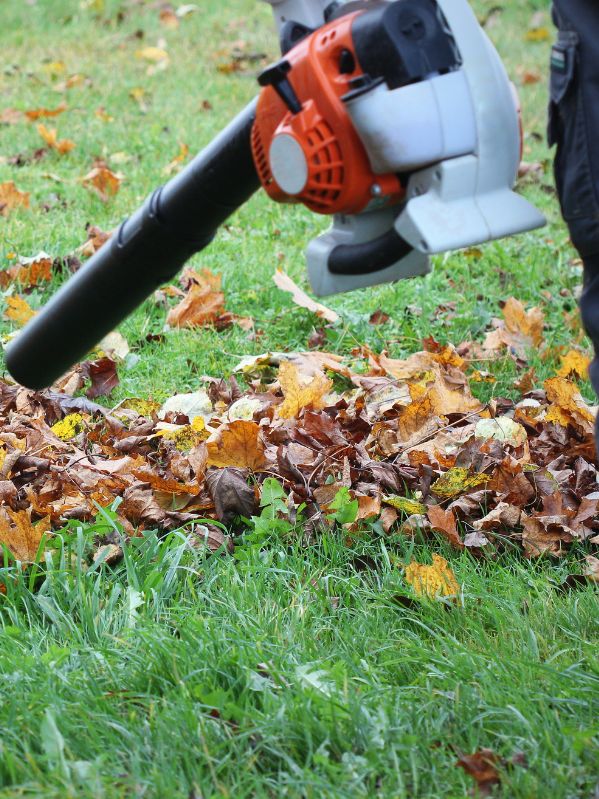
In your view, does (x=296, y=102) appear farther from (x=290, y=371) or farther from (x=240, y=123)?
(x=290, y=371)

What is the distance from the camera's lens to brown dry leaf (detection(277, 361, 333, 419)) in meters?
2.89

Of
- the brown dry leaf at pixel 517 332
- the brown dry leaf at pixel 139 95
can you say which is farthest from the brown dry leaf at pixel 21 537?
the brown dry leaf at pixel 139 95

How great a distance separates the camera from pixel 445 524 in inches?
91.5

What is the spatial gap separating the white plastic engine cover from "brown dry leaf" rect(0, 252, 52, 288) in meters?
2.55

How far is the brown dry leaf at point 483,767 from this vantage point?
152 cm

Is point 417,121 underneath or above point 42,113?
above

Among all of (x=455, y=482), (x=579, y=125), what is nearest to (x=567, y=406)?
(x=455, y=482)

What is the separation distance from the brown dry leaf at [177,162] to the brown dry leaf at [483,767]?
3967mm

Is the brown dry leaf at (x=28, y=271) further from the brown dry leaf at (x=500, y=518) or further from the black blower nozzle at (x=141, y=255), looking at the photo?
the brown dry leaf at (x=500, y=518)

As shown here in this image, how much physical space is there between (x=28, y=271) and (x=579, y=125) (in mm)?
2723

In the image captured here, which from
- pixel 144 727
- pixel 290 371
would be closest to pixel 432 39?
pixel 144 727

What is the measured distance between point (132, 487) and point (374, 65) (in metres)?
1.32

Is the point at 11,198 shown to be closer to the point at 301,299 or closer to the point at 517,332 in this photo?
the point at 301,299

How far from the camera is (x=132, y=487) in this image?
245 centimetres
